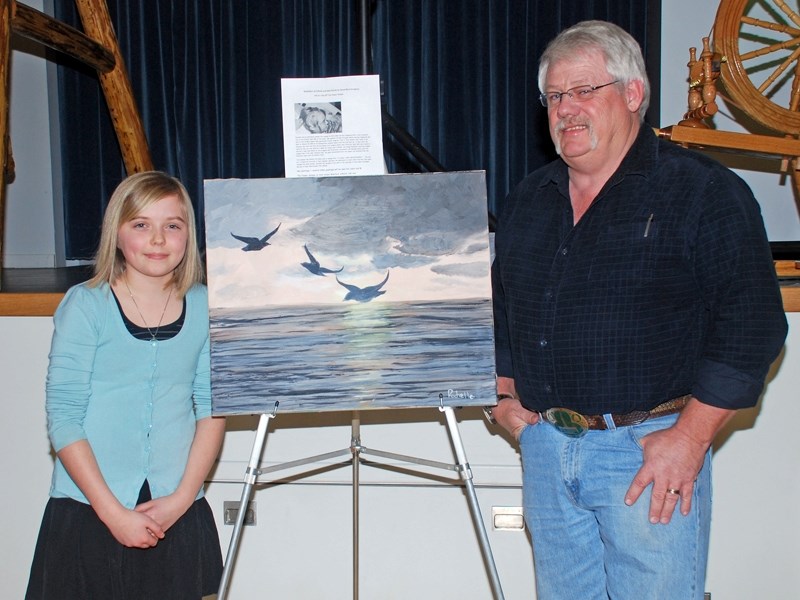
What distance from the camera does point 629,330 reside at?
4.55 feet

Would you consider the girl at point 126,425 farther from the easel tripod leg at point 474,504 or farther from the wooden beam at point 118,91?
the wooden beam at point 118,91

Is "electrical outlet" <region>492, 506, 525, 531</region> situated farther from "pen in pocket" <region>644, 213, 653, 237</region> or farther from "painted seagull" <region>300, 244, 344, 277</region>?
"pen in pocket" <region>644, 213, 653, 237</region>

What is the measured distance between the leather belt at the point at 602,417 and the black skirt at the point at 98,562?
818 mm

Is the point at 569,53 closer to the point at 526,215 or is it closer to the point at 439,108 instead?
the point at 526,215

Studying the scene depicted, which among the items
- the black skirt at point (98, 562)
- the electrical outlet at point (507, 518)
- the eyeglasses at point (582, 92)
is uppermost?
the eyeglasses at point (582, 92)

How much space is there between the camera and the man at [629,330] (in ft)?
4.35

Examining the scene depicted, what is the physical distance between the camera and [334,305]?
1724 mm

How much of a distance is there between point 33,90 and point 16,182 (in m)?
0.57

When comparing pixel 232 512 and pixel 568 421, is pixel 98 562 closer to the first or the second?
pixel 232 512

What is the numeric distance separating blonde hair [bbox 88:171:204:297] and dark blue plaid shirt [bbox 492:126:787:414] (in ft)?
2.36

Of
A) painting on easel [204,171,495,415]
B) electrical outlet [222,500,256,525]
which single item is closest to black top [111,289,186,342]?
painting on easel [204,171,495,415]

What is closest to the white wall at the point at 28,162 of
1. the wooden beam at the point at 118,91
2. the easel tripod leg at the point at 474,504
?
the wooden beam at the point at 118,91

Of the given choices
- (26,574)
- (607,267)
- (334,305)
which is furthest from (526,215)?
(26,574)

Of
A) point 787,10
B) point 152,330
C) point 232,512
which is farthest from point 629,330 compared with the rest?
point 787,10
